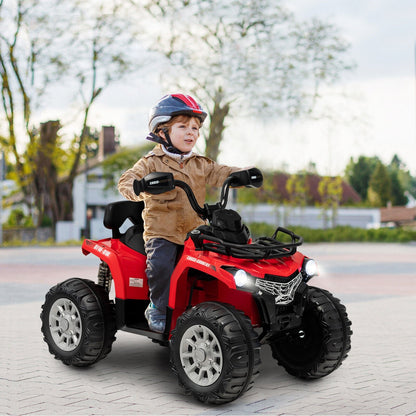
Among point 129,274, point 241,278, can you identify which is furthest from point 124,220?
point 241,278

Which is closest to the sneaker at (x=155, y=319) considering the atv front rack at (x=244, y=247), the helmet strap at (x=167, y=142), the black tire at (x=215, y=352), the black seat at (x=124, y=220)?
the black tire at (x=215, y=352)

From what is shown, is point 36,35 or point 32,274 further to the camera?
point 36,35

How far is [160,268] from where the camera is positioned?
4594mm

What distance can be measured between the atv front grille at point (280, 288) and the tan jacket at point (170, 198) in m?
0.76

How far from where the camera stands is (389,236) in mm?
35969

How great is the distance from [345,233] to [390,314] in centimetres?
2839

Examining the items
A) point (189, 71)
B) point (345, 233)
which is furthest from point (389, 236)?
point (189, 71)

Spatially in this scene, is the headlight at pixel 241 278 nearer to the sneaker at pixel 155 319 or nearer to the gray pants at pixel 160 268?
the gray pants at pixel 160 268

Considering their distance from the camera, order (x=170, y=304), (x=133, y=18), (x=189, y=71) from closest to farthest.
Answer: (x=170, y=304), (x=189, y=71), (x=133, y=18)

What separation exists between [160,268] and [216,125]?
84.3 ft

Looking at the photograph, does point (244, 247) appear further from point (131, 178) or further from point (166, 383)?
point (166, 383)

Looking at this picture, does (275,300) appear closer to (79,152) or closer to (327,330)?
(327,330)

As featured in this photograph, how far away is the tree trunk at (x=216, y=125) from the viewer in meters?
29.7

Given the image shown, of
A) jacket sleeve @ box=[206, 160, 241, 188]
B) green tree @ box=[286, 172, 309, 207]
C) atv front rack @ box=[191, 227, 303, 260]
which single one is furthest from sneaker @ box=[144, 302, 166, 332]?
green tree @ box=[286, 172, 309, 207]
